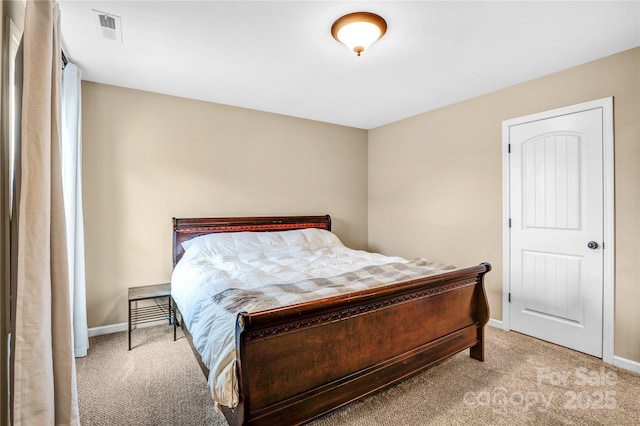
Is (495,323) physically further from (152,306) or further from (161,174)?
(161,174)

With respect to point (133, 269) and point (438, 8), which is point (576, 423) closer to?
point (438, 8)

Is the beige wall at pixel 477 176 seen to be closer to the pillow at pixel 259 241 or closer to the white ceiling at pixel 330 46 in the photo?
the white ceiling at pixel 330 46

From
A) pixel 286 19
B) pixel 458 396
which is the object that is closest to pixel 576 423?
pixel 458 396

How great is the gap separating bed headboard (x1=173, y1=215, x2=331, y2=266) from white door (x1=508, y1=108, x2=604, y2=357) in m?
2.30

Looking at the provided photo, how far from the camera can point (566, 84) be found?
279 centimetres

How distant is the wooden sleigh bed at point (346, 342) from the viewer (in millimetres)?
1457

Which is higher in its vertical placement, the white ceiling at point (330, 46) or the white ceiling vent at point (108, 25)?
the white ceiling vent at point (108, 25)

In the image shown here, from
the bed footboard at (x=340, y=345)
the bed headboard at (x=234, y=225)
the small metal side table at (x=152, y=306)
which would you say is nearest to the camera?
the bed footboard at (x=340, y=345)

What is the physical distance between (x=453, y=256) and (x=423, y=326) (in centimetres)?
184

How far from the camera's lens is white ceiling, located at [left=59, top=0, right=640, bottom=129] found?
196 cm

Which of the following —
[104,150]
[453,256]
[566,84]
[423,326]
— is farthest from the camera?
[453,256]

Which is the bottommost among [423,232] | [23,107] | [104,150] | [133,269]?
[133,269]

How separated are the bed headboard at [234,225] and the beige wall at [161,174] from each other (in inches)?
4.3

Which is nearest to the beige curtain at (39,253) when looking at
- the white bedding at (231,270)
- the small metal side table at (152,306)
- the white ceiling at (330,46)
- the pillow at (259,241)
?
the white bedding at (231,270)
